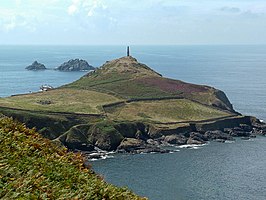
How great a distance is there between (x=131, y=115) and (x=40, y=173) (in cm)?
12492

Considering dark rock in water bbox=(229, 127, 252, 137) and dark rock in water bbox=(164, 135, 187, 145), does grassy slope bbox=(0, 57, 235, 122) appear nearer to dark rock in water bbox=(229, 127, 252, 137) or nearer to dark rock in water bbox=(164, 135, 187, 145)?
dark rock in water bbox=(229, 127, 252, 137)

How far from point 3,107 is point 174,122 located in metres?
52.0

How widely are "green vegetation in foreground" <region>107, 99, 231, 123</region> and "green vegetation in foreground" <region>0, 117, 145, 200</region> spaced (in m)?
115

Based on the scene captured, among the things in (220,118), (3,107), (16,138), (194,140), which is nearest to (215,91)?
(220,118)

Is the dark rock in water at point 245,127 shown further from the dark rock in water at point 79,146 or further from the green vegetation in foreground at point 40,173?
the green vegetation in foreground at point 40,173

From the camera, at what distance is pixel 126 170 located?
Result: 91875mm

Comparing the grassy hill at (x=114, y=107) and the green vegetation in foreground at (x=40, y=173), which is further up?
the green vegetation in foreground at (x=40, y=173)

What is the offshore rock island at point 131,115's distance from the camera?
118 m

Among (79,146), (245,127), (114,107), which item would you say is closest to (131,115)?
(114,107)

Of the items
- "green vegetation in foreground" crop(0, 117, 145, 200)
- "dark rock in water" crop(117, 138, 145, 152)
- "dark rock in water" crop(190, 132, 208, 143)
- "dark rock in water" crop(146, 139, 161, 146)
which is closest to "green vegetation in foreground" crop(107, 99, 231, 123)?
"dark rock in water" crop(190, 132, 208, 143)

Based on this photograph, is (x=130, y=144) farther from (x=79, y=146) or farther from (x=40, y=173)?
(x=40, y=173)

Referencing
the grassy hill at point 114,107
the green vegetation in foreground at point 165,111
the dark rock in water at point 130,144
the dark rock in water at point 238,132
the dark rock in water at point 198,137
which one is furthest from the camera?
the green vegetation in foreground at point 165,111

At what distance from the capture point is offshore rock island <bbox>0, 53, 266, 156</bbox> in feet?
386

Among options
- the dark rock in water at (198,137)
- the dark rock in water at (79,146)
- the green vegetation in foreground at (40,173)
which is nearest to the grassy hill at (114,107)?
the dark rock in water at (79,146)
